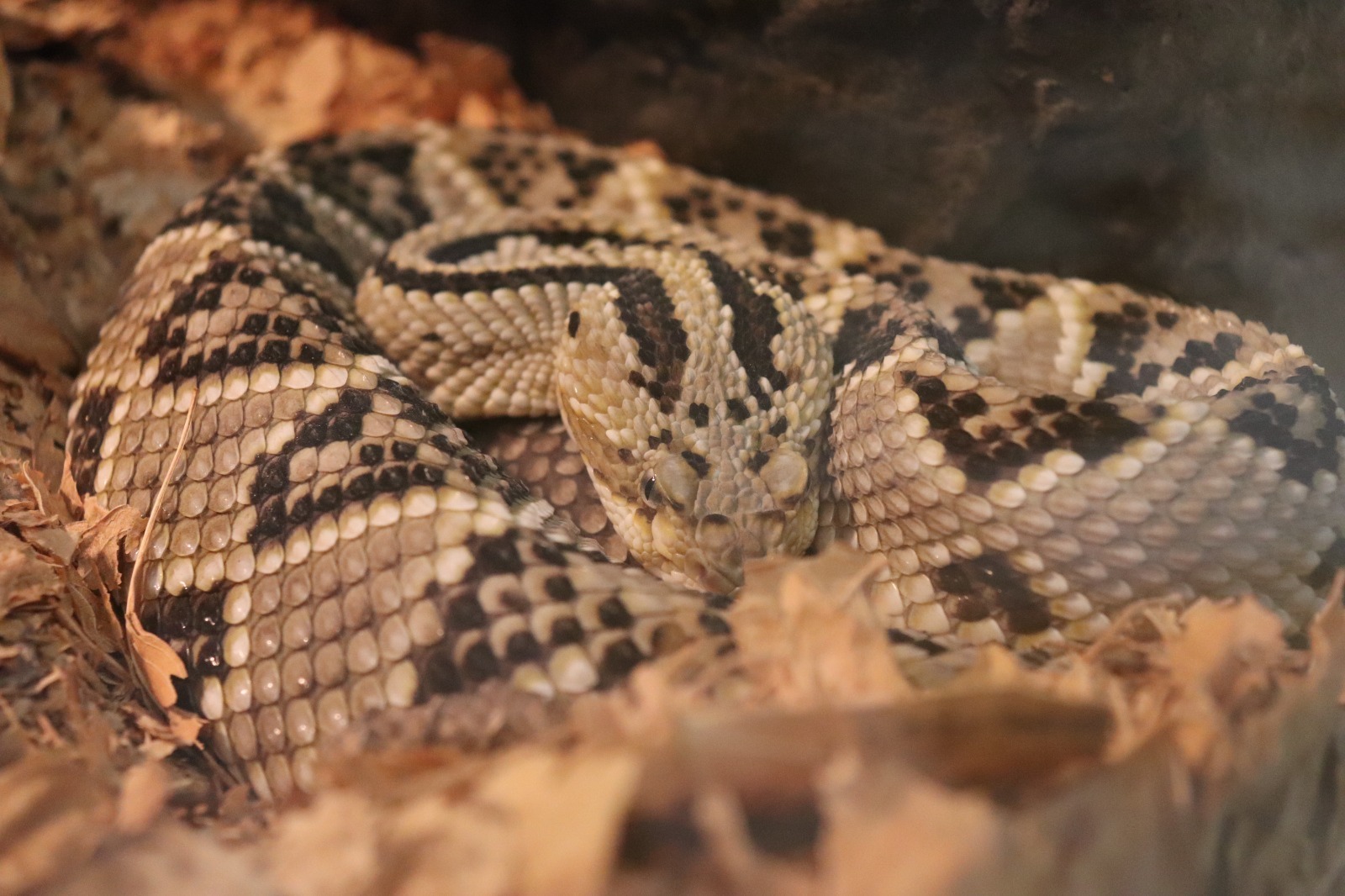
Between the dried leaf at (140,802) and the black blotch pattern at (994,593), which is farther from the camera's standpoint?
the black blotch pattern at (994,593)

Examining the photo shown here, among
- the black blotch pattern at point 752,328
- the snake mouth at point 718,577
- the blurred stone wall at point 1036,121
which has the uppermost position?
the blurred stone wall at point 1036,121

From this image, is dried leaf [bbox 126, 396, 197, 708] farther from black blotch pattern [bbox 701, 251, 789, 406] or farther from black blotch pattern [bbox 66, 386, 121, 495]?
black blotch pattern [bbox 701, 251, 789, 406]

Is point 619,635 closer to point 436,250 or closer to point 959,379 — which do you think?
point 959,379

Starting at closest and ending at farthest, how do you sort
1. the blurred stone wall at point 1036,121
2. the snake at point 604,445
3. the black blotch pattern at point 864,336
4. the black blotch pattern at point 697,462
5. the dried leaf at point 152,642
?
the snake at point 604,445
the dried leaf at point 152,642
the blurred stone wall at point 1036,121
the black blotch pattern at point 697,462
the black blotch pattern at point 864,336

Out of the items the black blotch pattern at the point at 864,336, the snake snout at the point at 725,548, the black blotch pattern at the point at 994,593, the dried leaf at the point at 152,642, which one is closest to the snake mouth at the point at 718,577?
the snake snout at the point at 725,548

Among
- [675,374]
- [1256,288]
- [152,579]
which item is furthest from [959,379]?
[152,579]

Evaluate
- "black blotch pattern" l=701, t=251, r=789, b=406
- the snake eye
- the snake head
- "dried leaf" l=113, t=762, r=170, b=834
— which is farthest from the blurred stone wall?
"dried leaf" l=113, t=762, r=170, b=834

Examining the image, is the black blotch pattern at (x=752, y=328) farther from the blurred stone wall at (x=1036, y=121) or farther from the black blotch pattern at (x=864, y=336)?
the blurred stone wall at (x=1036, y=121)

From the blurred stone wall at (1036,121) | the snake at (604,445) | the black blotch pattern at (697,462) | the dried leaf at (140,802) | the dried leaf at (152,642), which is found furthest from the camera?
the black blotch pattern at (697,462)

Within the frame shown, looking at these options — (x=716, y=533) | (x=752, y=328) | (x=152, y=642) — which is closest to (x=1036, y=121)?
(x=752, y=328)
